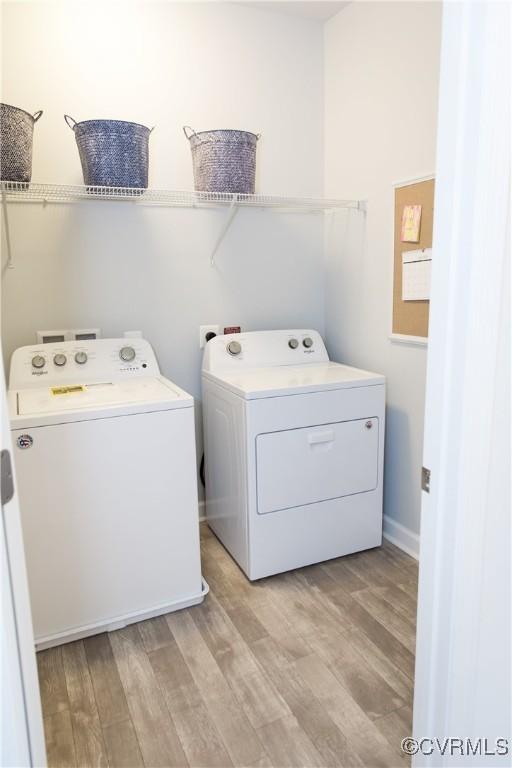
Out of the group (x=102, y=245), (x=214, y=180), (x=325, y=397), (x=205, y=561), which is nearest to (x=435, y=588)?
(x=325, y=397)

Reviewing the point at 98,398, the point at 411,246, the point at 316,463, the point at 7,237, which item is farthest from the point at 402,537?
the point at 7,237

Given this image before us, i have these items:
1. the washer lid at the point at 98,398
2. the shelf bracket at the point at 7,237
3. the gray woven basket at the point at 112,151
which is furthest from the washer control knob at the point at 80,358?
the gray woven basket at the point at 112,151

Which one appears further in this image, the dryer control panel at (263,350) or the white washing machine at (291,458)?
the dryer control panel at (263,350)

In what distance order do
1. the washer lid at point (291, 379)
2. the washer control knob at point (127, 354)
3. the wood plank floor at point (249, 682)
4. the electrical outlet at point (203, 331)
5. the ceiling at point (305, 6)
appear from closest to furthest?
the wood plank floor at point (249, 682) → the washer lid at point (291, 379) → the washer control knob at point (127, 354) → the ceiling at point (305, 6) → the electrical outlet at point (203, 331)

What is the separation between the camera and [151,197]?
225 centimetres

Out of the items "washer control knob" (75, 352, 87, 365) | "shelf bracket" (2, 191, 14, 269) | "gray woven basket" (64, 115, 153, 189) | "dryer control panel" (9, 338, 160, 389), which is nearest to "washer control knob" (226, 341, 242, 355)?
"dryer control panel" (9, 338, 160, 389)

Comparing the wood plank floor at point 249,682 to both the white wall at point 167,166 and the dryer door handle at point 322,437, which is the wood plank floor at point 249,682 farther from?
the white wall at point 167,166

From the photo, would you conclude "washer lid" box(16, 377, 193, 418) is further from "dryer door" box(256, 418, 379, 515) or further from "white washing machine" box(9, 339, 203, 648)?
"dryer door" box(256, 418, 379, 515)

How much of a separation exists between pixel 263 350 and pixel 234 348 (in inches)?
6.1

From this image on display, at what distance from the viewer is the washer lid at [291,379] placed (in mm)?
1998

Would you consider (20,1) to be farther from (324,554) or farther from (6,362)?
(324,554)

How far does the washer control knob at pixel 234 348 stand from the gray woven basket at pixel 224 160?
67 centimetres

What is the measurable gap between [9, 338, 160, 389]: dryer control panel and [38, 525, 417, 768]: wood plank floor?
0.95m

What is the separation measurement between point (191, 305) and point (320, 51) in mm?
1418
